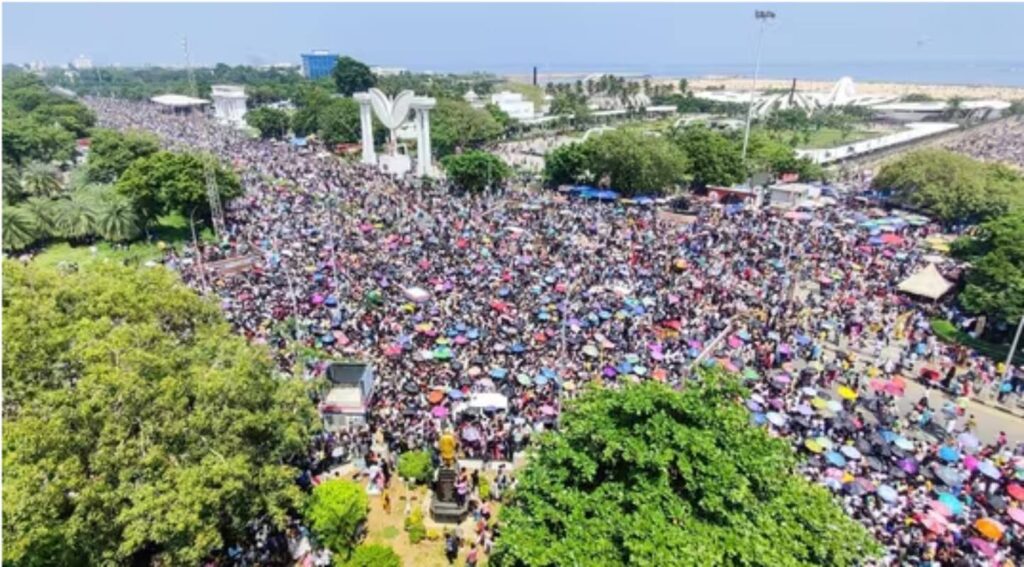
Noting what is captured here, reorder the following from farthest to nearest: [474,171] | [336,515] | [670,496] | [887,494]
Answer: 1. [474,171]
2. [887,494]
3. [336,515]
4. [670,496]

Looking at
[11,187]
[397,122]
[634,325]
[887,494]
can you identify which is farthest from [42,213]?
[887,494]

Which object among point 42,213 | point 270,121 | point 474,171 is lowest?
point 42,213

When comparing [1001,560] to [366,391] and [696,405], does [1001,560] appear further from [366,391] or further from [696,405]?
[366,391]

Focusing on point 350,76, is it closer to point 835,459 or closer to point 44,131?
point 44,131

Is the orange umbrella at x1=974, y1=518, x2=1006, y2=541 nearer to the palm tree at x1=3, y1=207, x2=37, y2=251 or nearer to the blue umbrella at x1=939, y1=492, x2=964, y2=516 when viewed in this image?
the blue umbrella at x1=939, y1=492, x2=964, y2=516

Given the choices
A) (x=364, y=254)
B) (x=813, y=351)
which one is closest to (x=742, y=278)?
(x=813, y=351)

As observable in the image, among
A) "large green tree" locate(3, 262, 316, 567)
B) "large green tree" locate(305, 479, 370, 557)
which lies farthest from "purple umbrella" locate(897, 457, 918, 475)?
"large green tree" locate(3, 262, 316, 567)

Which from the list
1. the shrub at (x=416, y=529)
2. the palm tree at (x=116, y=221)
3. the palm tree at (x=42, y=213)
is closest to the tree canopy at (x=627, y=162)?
the palm tree at (x=116, y=221)

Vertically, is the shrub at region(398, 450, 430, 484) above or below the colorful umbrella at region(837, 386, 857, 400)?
below
